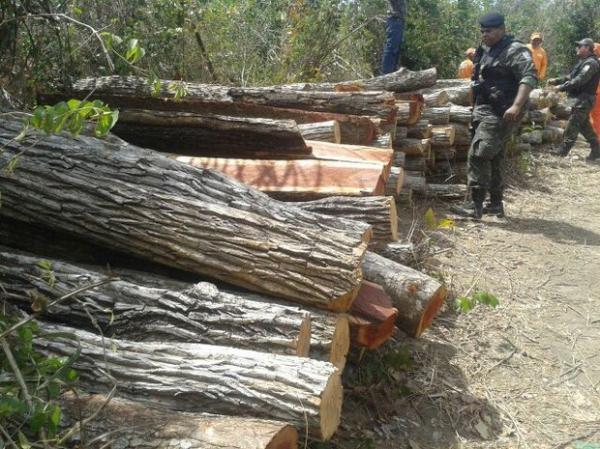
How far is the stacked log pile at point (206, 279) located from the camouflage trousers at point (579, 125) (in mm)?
7634

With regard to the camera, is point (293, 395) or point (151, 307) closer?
point (293, 395)

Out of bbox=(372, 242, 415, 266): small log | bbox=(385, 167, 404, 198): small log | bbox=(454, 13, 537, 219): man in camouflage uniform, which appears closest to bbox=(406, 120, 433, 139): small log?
bbox=(454, 13, 537, 219): man in camouflage uniform

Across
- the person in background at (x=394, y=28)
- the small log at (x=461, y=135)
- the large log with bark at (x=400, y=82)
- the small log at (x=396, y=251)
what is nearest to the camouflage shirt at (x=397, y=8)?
the person in background at (x=394, y=28)

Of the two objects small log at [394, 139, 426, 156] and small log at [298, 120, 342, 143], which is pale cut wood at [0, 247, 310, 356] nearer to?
small log at [298, 120, 342, 143]

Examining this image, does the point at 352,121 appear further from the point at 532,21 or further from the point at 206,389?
the point at 532,21

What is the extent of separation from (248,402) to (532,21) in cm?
2971

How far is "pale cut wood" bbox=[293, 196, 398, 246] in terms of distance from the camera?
14.1 feet

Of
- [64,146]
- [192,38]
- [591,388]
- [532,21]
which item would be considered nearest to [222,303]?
[64,146]

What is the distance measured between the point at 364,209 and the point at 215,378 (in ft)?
6.58

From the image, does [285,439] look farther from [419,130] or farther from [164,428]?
[419,130]

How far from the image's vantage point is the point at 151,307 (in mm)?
2990

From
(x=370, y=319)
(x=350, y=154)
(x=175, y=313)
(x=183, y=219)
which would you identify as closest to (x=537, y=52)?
(x=350, y=154)

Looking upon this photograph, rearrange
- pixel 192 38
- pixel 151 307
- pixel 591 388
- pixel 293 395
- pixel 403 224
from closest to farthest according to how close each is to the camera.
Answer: pixel 293 395, pixel 151 307, pixel 591 388, pixel 403 224, pixel 192 38

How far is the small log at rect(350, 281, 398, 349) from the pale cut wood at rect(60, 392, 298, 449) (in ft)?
3.77
